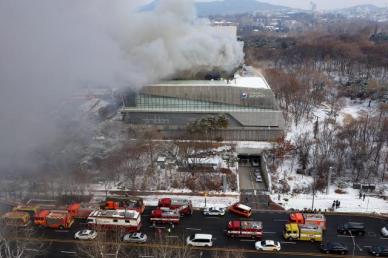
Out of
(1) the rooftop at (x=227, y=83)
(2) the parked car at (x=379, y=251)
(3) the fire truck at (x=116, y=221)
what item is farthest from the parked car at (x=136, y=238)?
(1) the rooftop at (x=227, y=83)

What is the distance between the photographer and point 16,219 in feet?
56.2

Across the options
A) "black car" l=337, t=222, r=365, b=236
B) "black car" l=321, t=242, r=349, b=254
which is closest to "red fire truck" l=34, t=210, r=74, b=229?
"black car" l=321, t=242, r=349, b=254

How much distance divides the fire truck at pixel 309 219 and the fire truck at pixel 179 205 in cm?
486

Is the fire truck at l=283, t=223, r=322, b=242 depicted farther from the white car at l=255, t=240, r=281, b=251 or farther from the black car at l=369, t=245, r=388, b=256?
the black car at l=369, t=245, r=388, b=256

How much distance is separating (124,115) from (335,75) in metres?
32.5

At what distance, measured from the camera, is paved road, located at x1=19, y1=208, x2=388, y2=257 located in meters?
15.8

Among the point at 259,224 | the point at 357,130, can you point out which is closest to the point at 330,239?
the point at 259,224

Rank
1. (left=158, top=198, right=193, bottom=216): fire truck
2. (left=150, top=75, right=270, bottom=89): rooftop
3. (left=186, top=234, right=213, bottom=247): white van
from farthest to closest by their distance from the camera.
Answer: (left=150, top=75, right=270, bottom=89): rooftop < (left=158, top=198, right=193, bottom=216): fire truck < (left=186, top=234, right=213, bottom=247): white van

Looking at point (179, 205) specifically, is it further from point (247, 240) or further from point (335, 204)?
point (335, 204)

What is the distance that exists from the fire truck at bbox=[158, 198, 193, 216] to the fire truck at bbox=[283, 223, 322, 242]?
15.7 feet

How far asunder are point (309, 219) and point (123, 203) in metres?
9.27

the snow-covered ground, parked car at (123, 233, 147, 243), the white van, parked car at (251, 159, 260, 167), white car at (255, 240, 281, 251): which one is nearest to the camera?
white car at (255, 240, 281, 251)

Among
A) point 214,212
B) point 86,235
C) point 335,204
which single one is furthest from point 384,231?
point 86,235

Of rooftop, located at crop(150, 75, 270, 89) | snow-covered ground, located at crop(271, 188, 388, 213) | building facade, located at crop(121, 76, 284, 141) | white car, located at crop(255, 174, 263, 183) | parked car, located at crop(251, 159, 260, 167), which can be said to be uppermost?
rooftop, located at crop(150, 75, 270, 89)
